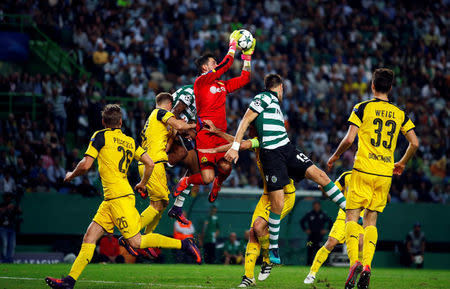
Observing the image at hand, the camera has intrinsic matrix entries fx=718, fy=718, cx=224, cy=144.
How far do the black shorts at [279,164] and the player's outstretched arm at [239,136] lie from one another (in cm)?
A: 47

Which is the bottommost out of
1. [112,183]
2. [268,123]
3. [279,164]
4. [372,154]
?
[112,183]

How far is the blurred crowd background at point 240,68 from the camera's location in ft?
68.9

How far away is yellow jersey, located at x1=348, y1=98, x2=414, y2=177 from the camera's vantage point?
31.8 feet

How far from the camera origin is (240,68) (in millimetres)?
24984

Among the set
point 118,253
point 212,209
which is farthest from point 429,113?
point 118,253

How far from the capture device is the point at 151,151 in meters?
12.3

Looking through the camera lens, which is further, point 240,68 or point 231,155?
point 240,68

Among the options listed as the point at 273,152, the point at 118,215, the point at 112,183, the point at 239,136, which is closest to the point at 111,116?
the point at 112,183

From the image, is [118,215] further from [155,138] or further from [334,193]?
[334,193]

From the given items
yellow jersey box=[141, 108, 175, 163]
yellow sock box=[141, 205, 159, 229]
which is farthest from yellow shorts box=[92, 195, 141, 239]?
yellow sock box=[141, 205, 159, 229]

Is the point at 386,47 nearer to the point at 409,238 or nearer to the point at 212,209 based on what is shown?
the point at 409,238

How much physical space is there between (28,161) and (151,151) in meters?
8.55

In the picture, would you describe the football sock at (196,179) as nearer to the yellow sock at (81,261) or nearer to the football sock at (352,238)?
the yellow sock at (81,261)

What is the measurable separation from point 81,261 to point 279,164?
319cm
